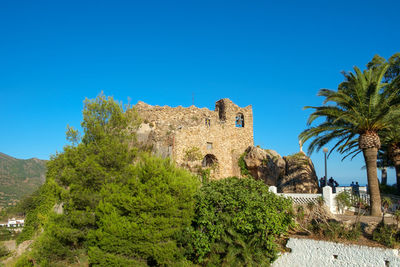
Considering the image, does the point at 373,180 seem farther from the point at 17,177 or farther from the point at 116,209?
the point at 17,177

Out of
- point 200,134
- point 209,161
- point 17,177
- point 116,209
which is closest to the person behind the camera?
point 116,209

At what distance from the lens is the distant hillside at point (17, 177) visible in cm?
7574

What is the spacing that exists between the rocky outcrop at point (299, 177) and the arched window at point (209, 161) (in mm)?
5299

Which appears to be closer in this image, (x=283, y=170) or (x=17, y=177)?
(x=283, y=170)

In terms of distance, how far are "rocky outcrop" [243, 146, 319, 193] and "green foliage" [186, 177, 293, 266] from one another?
9.82m

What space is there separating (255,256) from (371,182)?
721cm

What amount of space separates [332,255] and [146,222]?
697 cm

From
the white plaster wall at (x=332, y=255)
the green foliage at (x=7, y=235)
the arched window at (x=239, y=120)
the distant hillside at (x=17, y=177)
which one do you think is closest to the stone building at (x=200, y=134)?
the arched window at (x=239, y=120)

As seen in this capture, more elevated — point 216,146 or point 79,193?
point 216,146

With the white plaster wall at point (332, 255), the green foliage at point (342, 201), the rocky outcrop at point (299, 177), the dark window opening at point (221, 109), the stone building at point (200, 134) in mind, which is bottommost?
the white plaster wall at point (332, 255)

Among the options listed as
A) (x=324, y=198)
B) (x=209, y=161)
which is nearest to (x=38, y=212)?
(x=209, y=161)

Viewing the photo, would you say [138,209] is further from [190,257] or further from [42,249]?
[42,249]

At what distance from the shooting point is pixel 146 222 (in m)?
11.7

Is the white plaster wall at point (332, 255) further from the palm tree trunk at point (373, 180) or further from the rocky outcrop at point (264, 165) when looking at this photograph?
the rocky outcrop at point (264, 165)
